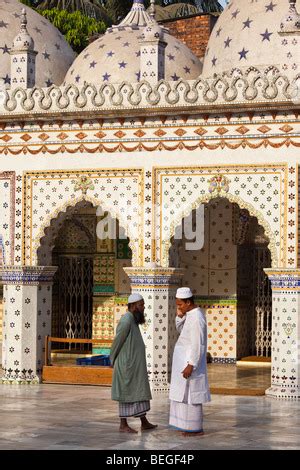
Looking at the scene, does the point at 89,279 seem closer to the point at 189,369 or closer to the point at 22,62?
the point at 22,62

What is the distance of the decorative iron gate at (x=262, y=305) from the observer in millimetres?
16391

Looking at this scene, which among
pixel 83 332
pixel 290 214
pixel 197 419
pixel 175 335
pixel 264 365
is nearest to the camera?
pixel 197 419

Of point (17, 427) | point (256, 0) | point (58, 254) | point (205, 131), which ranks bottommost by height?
point (17, 427)

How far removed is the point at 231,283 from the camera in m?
16.0

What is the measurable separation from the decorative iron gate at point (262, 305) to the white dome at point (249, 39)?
11.3 ft

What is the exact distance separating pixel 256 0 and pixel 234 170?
2607mm

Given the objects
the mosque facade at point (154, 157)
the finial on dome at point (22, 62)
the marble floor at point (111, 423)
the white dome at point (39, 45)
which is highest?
the white dome at point (39, 45)

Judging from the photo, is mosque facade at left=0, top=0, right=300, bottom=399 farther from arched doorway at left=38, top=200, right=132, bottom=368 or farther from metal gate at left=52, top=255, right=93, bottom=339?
metal gate at left=52, top=255, right=93, bottom=339

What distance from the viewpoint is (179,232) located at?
13320 millimetres

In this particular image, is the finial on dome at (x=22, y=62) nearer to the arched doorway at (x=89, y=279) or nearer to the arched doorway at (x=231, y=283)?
the arched doorway at (x=89, y=279)

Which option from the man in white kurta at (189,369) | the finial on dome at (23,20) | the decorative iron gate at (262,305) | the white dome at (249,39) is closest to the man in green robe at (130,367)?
the man in white kurta at (189,369)

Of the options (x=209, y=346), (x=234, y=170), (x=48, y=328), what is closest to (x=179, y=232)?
(x=234, y=170)

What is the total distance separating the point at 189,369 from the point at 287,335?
145 inches

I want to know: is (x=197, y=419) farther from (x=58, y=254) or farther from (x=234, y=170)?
(x=58, y=254)
